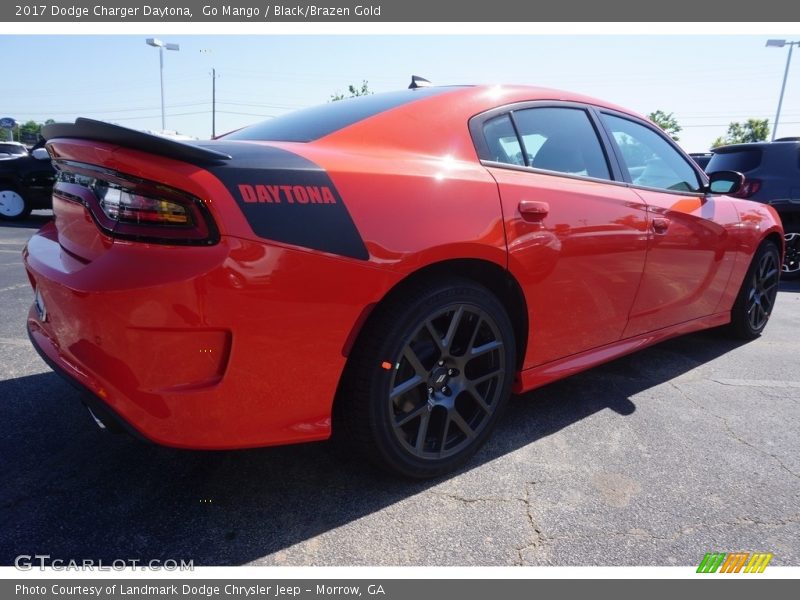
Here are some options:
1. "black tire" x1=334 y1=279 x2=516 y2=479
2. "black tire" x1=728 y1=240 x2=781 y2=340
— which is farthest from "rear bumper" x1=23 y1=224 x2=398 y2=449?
"black tire" x1=728 y1=240 x2=781 y2=340

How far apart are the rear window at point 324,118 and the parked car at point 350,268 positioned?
0.8 inches

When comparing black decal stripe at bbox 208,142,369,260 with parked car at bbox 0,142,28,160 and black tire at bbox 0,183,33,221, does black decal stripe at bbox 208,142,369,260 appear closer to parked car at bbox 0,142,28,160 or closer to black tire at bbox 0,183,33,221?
black tire at bbox 0,183,33,221

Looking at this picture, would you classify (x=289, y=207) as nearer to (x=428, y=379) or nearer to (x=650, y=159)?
(x=428, y=379)

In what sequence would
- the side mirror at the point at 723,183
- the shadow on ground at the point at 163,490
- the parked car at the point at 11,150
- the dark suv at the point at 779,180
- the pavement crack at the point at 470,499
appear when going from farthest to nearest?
the parked car at the point at 11,150 → the dark suv at the point at 779,180 → the side mirror at the point at 723,183 → the pavement crack at the point at 470,499 → the shadow on ground at the point at 163,490

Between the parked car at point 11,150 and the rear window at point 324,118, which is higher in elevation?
the rear window at point 324,118

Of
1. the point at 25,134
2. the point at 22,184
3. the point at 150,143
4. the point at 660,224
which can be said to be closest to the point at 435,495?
the point at 150,143

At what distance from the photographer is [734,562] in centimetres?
170

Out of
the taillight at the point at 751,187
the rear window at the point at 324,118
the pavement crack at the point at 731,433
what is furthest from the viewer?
the taillight at the point at 751,187

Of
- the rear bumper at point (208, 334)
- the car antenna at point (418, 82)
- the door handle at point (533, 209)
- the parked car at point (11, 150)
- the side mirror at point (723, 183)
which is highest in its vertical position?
the car antenna at point (418, 82)

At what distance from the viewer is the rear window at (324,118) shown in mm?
2061

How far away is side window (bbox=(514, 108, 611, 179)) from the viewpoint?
2.35 meters

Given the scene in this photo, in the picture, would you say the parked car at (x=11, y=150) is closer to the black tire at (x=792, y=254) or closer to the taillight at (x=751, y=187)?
the taillight at (x=751, y=187)

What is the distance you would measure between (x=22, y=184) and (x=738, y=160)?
11.4 m

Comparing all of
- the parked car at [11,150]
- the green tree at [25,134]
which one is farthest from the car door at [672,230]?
the green tree at [25,134]
